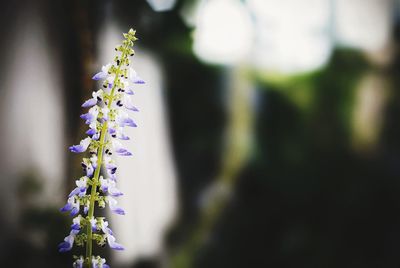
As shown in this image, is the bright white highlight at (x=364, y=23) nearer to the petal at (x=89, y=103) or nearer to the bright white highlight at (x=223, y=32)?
the bright white highlight at (x=223, y=32)

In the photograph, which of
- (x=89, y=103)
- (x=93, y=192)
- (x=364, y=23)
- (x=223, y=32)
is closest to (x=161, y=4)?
(x=223, y=32)

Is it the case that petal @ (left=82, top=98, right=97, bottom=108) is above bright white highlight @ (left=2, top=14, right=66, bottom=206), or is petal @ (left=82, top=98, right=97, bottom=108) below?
below

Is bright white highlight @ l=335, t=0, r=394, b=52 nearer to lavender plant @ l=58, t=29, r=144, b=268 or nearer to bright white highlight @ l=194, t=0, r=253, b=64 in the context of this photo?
bright white highlight @ l=194, t=0, r=253, b=64

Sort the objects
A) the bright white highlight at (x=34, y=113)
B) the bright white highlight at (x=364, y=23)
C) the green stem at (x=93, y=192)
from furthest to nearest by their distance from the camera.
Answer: the bright white highlight at (x=364, y=23), the bright white highlight at (x=34, y=113), the green stem at (x=93, y=192)

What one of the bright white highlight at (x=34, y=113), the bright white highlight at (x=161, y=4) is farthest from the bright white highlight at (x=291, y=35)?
the bright white highlight at (x=34, y=113)

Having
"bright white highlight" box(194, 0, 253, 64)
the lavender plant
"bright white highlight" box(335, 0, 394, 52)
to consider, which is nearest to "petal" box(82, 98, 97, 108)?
the lavender plant

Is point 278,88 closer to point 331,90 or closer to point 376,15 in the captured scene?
point 331,90

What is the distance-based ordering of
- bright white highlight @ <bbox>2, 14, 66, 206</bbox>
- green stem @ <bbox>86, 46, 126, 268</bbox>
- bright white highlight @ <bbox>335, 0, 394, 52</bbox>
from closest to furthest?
1. green stem @ <bbox>86, 46, 126, 268</bbox>
2. bright white highlight @ <bbox>2, 14, 66, 206</bbox>
3. bright white highlight @ <bbox>335, 0, 394, 52</bbox>

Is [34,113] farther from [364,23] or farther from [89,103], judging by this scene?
[364,23]

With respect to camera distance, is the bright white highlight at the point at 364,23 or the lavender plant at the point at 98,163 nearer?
the lavender plant at the point at 98,163

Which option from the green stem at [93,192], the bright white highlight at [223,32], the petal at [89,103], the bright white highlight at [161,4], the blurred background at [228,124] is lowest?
the green stem at [93,192]
